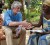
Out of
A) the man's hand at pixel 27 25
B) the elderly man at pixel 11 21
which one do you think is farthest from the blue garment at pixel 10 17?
the man's hand at pixel 27 25

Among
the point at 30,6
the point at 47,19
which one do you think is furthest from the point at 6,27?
the point at 30,6

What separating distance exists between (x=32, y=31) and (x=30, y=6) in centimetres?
244

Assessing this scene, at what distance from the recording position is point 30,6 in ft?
17.1

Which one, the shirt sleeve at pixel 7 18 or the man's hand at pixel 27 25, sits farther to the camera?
the shirt sleeve at pixel 7 18

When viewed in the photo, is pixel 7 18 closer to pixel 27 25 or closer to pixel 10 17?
pixel 10 17

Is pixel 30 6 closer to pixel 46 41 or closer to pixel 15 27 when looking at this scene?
pixel 15 27

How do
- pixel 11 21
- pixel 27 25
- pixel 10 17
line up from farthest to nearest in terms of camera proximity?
pixel 10 17, pixel 11 21, pixel 27 25

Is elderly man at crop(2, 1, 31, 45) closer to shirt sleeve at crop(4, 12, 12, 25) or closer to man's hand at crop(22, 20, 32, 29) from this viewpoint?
shirt sleeve at crop(4, 12, 12, 25)

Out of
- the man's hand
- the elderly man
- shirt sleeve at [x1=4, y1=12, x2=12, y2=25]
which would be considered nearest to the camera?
the man's hand

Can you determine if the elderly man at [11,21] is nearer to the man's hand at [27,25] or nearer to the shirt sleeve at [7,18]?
the shirt sleeve at [7,18]

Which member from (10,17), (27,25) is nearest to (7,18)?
(10,17)

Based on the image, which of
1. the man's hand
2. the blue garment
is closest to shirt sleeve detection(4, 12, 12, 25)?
the blue garment

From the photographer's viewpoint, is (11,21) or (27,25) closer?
(27,25)

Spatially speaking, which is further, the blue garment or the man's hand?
the blue garment
